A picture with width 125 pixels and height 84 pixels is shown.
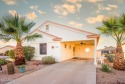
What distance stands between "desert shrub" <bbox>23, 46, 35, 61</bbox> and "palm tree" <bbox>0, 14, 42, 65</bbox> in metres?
3.72

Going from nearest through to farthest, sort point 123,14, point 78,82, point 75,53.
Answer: point 78,82
point 123,14
point 75,53

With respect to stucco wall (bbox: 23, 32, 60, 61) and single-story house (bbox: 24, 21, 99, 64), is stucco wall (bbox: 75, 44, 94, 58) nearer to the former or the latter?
single-story house (bbox: 24, 21, 99, 64)

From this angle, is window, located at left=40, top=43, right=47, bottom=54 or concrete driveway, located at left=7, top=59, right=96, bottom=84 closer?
concrete driveway, located at left=7, top=59, right=96, bottom=84

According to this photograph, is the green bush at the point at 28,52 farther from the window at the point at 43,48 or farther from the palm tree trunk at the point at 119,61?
the palm tree trunk at the point at 119,61

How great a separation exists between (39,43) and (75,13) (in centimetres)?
757

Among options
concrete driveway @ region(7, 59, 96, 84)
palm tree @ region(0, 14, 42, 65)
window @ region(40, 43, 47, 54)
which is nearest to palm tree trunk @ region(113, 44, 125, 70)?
concrete driveway @ region(7, 59, 96, 84)

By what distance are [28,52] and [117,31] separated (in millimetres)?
12330

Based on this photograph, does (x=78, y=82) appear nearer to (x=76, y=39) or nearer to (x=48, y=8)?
(x=76, y=39)

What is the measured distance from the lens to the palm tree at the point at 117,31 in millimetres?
11297

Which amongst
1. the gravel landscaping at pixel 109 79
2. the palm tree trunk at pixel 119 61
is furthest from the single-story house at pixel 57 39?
the gravel landscaping at pixel 109 79

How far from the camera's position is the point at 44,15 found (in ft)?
61.0

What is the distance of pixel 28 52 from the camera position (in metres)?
16.3

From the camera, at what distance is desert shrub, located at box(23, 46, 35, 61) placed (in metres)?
16.1

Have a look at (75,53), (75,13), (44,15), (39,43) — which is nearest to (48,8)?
(44,15)
